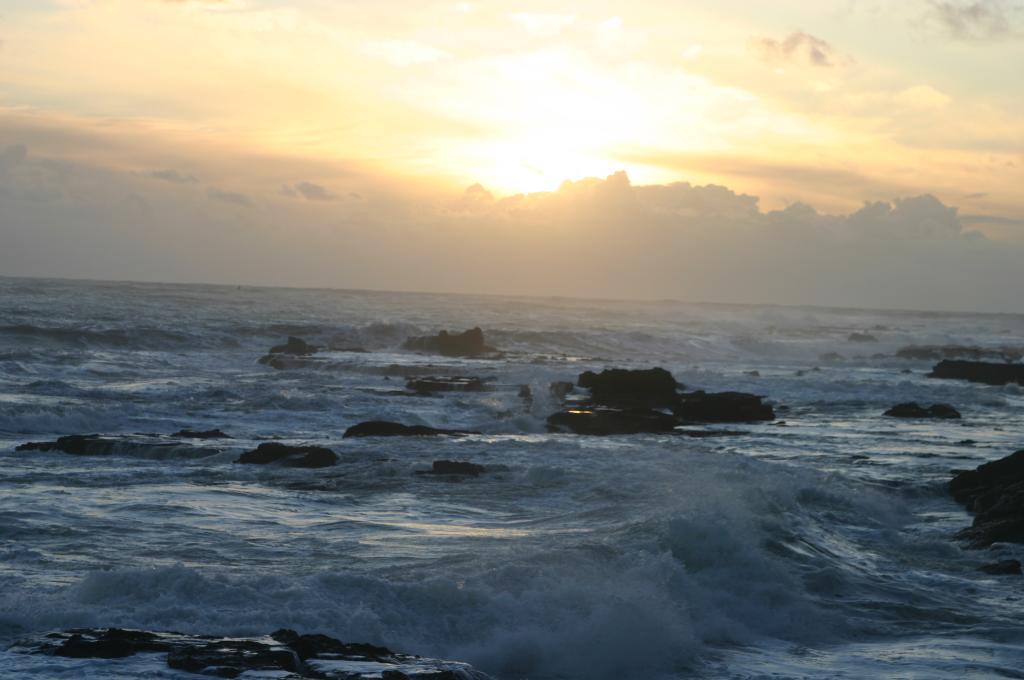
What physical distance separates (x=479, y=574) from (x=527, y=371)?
103ft

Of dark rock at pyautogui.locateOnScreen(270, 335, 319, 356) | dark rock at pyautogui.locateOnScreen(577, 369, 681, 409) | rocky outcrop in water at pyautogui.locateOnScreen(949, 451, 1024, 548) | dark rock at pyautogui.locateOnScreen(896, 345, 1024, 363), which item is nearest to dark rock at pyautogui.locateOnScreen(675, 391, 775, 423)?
dark rock at pyautogui.locateOnScreen(577, 369, 681, 409)

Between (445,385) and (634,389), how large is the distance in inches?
254

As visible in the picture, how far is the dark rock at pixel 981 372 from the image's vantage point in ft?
140

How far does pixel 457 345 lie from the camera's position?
5469 cm

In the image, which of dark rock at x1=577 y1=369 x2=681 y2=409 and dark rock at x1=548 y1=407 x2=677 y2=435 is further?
dark rock at x1=577 y1=369 x2=681 y2=409

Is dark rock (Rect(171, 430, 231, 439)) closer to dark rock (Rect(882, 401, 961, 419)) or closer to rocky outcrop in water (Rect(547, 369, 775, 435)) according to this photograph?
rocky outcrop in water (Rect(547, 369, 775, 435))

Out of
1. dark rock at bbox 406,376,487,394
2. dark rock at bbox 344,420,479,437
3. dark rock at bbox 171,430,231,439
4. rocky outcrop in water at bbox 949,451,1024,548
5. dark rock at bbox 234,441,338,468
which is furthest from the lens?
dark rock at bbox 406,376,487,394

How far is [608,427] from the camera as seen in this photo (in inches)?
1025

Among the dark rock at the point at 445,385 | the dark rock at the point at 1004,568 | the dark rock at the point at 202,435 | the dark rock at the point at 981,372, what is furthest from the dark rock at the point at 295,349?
the dark rock at the point at 1004,568

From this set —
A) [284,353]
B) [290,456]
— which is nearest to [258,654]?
[290,456]

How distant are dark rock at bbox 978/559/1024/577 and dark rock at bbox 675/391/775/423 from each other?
17177 millimetres

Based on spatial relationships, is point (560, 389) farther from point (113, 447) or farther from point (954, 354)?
point (954, 354)

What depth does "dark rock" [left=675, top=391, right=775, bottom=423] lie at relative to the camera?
29.7 metres

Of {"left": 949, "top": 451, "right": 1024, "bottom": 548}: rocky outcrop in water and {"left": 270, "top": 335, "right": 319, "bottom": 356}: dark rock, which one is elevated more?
{"left": 949, "top": 451, "right": 1024, "bottom": 548}: rocky outcrop in water
